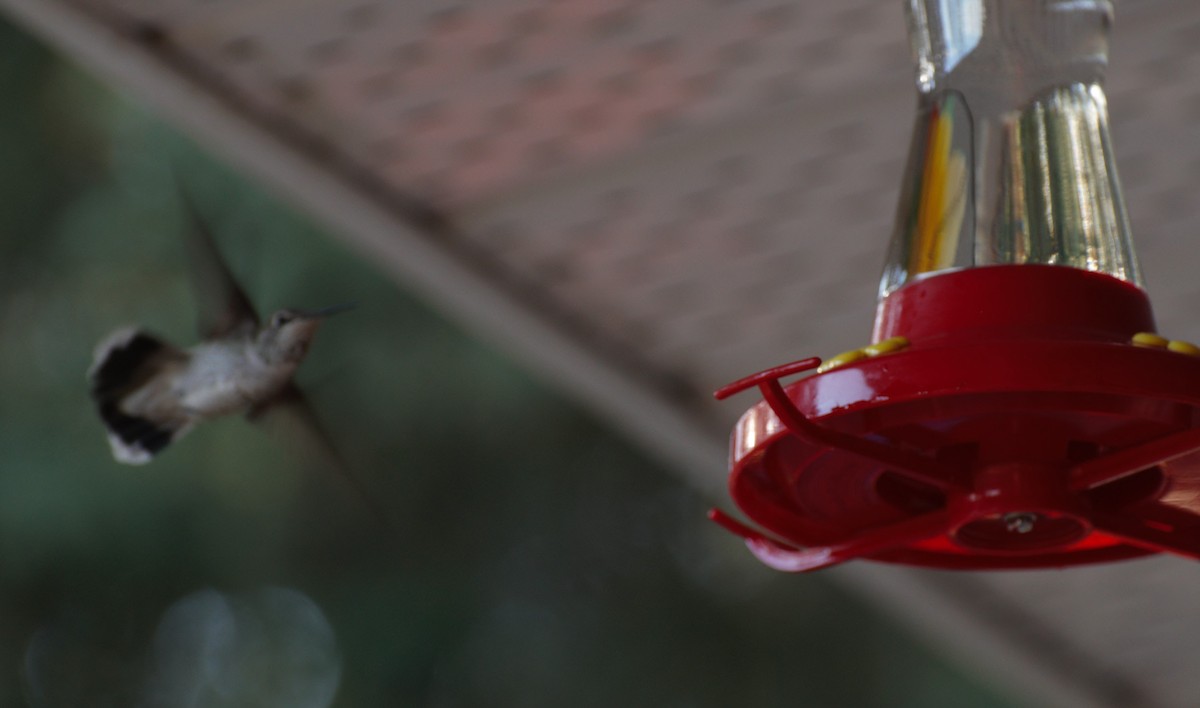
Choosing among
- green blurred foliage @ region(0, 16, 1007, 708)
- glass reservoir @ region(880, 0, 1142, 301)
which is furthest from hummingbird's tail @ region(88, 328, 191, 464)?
glass reservoir @ region(880, 0, 1142, 301)

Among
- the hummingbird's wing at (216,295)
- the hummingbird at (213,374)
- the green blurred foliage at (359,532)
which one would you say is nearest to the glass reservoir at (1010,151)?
the hummingbird at (213,374)

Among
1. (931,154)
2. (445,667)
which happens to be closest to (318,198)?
(931,154)

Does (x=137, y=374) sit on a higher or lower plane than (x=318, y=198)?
higher

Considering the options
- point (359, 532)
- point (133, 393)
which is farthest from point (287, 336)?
point (359, 532)

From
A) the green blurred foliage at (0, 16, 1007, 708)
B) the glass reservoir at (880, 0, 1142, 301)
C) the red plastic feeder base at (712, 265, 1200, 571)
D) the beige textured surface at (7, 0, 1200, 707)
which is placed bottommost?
the red plastic feeder base at (712, 265, 1200, 571)

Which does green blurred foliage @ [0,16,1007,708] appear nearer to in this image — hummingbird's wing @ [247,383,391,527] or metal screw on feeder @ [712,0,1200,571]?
hummingbird's wing @ [247,383,391,527]

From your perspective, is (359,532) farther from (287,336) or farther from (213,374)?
(287,336)

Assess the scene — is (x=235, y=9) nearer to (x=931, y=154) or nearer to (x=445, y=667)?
(x=931, y=154)
